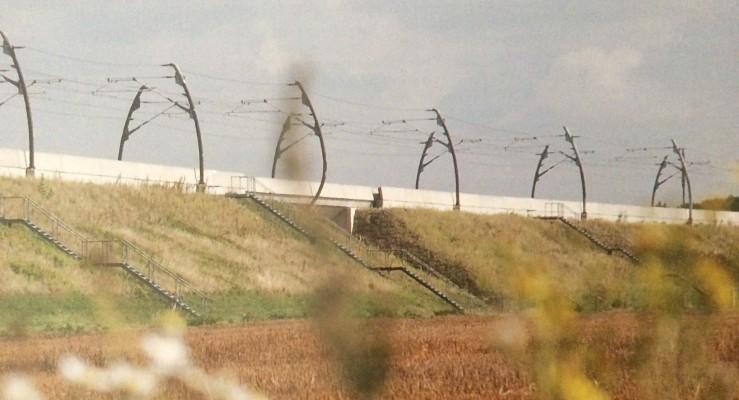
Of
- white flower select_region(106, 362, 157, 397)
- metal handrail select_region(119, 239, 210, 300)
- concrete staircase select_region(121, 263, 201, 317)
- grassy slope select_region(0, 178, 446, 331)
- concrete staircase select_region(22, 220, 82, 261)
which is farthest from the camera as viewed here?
metal handrail select_region(119, 239, 210, 300)

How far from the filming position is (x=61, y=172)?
52.0 metres

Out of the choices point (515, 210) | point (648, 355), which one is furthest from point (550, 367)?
point (515, 210)

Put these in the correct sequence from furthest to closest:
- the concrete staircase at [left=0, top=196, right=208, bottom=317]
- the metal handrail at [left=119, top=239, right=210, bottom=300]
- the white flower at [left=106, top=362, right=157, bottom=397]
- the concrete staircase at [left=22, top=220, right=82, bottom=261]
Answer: the metal handrail at [left=119, top=239, right=210, bottom=300] → the concrete staircase at [left=22, top=220, right=82, bottom=261] → the concrete staircase at [left=0, top=196, right=208, bottom=317] → the white flower at [left=106, top=362, right=157, bottom=397]

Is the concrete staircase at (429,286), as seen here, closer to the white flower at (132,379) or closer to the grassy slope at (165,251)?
the grassy slope at (165,251)

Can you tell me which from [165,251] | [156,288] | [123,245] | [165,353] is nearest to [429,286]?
[165,251]

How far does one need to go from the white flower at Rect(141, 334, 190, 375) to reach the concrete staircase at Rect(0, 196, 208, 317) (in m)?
35.3

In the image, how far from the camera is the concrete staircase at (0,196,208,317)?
39156mm

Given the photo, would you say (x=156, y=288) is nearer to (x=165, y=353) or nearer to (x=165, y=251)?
(x=165, y=251)

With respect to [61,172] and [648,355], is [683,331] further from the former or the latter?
[61,172]

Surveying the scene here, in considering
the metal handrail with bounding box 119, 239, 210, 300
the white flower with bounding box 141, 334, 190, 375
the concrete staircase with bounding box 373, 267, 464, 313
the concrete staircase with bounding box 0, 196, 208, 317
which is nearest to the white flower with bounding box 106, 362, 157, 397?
the white flower with bounding box 141, 334, 190, 375

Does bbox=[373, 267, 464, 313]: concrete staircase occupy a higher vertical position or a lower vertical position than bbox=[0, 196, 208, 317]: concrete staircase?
lower

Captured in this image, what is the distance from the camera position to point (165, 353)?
9.35 ft

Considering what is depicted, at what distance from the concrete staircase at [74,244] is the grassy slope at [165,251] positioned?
45cm

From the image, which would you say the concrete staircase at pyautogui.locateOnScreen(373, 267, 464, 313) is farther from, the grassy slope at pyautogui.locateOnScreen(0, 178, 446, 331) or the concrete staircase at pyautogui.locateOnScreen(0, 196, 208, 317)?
the concrete staircase at pyautogui.locateOnScreen(0, 196, 208, 317)
